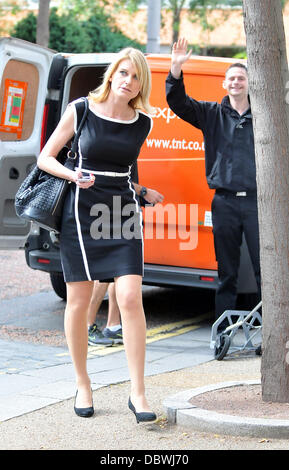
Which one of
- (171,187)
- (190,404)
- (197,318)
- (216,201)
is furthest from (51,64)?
(190,404)

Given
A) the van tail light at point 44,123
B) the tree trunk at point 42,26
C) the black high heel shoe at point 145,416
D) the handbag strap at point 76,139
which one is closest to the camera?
the black high heel shoe at point 145,416

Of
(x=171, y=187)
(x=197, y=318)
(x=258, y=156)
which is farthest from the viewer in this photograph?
(x=197, y=318)

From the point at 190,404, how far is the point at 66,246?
1047 millimetres

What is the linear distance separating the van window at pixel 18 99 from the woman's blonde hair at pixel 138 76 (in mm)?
2853

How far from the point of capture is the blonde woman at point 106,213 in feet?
15.6

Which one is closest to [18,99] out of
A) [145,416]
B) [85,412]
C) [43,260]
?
[43,260]

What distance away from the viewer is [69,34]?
22.1m

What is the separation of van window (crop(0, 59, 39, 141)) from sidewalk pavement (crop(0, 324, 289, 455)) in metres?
1.91

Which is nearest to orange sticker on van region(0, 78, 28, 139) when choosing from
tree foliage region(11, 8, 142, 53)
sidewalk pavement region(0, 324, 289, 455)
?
sidewalk pavement region(0, 324, 289, 455)

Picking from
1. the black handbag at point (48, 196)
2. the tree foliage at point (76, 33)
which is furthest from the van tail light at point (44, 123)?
the tree foliage at point (76, 33)

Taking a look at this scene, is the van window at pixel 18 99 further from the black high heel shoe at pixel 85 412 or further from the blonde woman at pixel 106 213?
the black high heel shoe at pixel 85 412

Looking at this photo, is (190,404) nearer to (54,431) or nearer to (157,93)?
(54,431)

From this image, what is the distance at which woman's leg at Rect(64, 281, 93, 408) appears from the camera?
16.0ft
